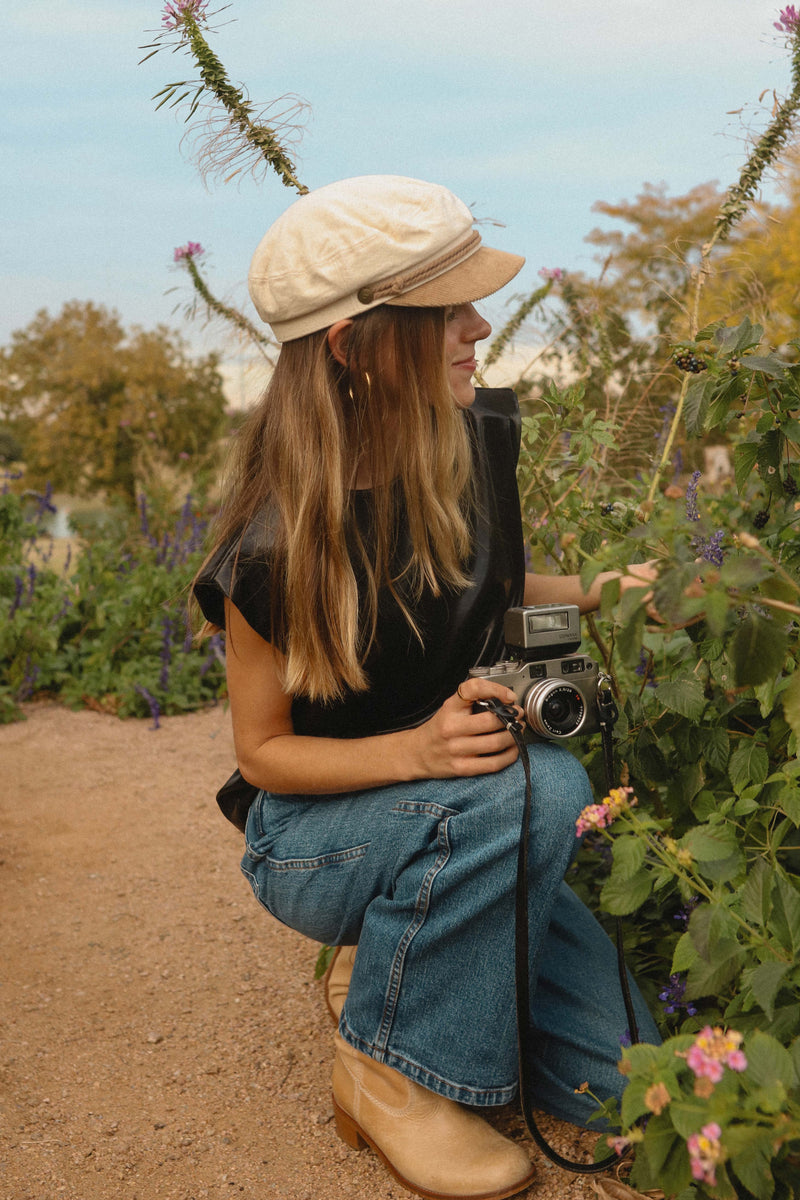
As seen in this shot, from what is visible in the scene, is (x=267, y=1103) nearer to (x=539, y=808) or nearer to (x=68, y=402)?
(x=539, y=808)

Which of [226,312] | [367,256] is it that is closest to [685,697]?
[367,256]

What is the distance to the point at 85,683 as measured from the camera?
4520 mm

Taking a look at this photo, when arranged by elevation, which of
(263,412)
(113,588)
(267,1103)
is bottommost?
(267,1103)

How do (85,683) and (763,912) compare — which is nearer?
(763,912)

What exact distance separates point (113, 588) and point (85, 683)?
0.50 metres

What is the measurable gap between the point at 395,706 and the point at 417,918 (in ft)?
1.25

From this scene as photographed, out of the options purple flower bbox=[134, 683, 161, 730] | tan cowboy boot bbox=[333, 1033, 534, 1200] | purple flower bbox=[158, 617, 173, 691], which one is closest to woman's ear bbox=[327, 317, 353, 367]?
tan cowboy boot bbox=[333, 1033, 534, 1200]

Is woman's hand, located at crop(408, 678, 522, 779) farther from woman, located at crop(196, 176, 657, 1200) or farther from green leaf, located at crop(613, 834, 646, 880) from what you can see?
green leaf, located at crop(613, 834, 646, 880)

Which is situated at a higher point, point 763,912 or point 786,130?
point 786,130

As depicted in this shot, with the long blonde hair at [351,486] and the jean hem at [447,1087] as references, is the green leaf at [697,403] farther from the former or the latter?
the jean hem at [447,1087]

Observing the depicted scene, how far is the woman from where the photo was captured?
1568 millimetres

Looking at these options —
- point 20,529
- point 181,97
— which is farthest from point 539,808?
point 20,529

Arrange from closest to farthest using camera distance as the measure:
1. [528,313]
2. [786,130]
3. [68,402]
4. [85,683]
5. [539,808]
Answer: [539,808] < [786,130] < [528,313] < [85,683] < [68,402]

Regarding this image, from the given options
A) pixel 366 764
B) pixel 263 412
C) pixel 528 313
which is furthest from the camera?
pixel 528 313
